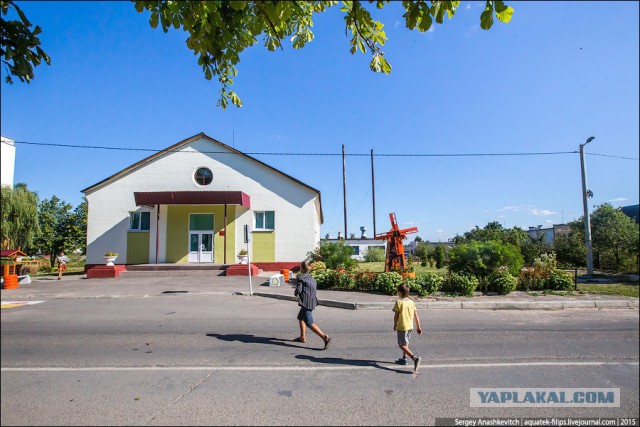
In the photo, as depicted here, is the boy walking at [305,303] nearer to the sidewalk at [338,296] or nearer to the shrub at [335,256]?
the sidewalk at [338,296]

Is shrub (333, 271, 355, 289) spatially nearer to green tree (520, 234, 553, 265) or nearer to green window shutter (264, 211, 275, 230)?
green window shutter (264, 211, 275, 230)

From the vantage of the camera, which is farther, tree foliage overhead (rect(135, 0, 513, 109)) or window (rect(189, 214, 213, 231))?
window (rect(189, 214, 213, 231))

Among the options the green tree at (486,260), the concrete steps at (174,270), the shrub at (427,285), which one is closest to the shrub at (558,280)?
the green tree at (486,260)

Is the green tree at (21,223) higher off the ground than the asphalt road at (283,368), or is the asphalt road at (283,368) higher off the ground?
the green tree at (21,223)

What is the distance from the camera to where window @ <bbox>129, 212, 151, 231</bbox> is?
2394 centimetres

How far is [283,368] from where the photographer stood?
17.6ft

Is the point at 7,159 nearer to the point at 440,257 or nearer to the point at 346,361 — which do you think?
the point at 346,361

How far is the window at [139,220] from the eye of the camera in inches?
942

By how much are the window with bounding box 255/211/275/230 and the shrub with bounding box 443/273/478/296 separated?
13.9m

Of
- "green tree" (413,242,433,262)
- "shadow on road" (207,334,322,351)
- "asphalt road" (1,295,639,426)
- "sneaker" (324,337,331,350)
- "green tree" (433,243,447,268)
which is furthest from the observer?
"green tree" (413,242,433,262)

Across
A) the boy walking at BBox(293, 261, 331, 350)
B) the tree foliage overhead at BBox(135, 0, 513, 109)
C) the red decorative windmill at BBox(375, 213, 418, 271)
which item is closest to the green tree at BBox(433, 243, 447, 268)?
the red decorative windmill at BBox(375, 213, 418, 271)

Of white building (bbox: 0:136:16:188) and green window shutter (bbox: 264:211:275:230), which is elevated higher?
green window shutter (bbox: 264:211:275:230)

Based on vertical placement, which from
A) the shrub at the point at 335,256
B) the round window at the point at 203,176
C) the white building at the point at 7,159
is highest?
the round window at the point at 203,176

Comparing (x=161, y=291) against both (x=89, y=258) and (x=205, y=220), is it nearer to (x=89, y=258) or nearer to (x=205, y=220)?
(x=205, y=220)
